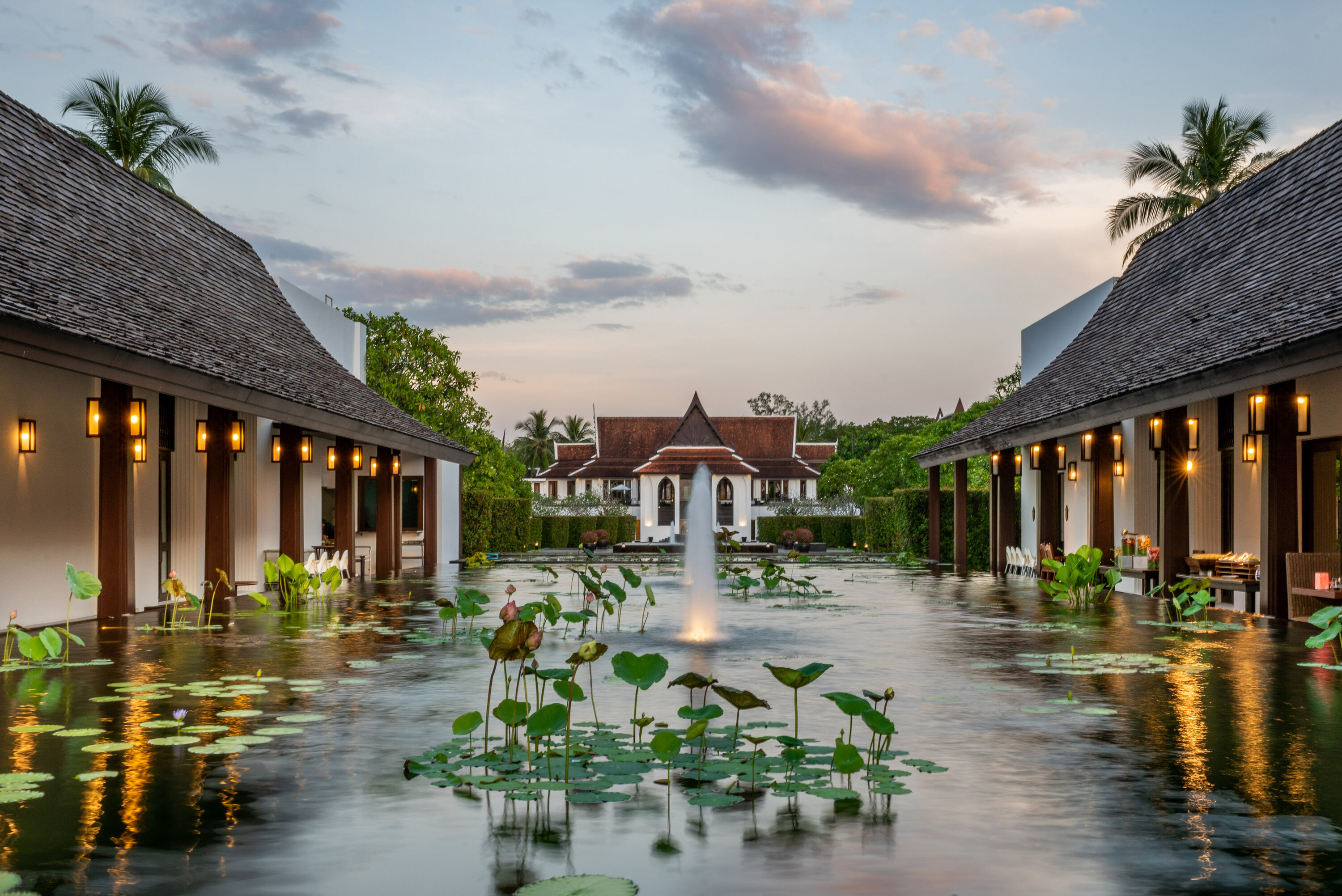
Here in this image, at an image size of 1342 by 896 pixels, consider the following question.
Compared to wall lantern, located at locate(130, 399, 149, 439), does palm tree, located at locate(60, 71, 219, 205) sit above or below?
above

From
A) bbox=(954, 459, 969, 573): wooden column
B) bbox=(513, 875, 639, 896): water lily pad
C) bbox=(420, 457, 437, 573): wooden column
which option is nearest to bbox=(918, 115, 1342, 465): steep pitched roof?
bbox=(954, 459, 969, 573): wooden column

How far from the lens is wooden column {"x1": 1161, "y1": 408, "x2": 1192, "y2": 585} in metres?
15.2

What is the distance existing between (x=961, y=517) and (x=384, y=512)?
13590 millimetres

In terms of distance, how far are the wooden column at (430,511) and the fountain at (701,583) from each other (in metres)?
6.06

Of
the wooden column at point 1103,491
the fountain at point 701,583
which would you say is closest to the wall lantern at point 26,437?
the fountain at point 701,583

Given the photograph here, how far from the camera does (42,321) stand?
29.6 ft

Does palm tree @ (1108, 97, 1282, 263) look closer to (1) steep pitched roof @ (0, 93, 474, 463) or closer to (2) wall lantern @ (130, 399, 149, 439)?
(1) steep pitched roof @ (0, 93, 474, 463)

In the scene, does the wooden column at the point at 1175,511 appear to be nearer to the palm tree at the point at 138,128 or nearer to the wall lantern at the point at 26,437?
the wall lantern at the point at 26,437

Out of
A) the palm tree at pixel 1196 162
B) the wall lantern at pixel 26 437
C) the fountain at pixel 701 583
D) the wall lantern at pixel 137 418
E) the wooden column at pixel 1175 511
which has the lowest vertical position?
the fountain at pixel 701 583

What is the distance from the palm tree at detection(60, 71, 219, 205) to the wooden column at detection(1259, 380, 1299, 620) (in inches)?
1238

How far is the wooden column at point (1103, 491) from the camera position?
63.2ft

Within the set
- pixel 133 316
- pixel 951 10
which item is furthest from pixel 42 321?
pixel 951 10

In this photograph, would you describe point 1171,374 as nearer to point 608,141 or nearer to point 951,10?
point 951,10

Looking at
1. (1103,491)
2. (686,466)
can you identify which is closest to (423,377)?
(686,466)
